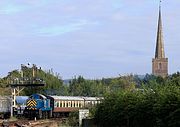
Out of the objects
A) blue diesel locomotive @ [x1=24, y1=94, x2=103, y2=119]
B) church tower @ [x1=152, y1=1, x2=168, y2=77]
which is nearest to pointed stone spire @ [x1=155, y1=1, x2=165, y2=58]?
church tower @ [x1=152, y1=1, x2=168, y2=77]

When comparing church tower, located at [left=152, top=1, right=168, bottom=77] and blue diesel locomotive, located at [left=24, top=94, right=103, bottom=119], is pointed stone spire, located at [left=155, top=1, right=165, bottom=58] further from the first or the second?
blue diesel locomotive, located at [left=24, top=94, right=103, bottom=119]

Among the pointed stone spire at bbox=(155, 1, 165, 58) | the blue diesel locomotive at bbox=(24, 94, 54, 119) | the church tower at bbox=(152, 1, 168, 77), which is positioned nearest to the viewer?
the blue diesel locomotive at bbox=(24, 94, 54, 119)

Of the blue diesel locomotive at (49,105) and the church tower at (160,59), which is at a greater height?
the church tower at (160,59)

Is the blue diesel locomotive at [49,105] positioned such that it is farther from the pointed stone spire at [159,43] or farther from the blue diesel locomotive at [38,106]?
the pointed stone spire at [159,43]

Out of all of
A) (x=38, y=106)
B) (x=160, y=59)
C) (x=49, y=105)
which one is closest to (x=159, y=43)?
(x=160, y=59)

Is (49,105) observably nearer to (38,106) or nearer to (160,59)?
(38,106)

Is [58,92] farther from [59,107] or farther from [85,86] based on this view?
[59,107]

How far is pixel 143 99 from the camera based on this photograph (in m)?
23.5

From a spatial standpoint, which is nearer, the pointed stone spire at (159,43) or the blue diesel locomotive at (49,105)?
the blue diesel locomotive at (49,105)

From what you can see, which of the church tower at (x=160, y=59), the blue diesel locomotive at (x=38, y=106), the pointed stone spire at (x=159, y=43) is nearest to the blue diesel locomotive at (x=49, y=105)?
the blue diesel locomotive at (x=38, y=106)

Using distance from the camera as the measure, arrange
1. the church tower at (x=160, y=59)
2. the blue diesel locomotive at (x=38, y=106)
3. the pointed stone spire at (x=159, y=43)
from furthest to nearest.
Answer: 1. the pointed stone spire at (x=159, y=43)
2. the church tower at (x=160, y=59)
3. the blue diesel locomotive at (x=38, y=106)

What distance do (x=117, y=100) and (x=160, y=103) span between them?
614cm

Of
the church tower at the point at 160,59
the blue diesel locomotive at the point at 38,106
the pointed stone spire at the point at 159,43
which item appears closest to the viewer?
the blue diesel locomotive at the point at 38,106

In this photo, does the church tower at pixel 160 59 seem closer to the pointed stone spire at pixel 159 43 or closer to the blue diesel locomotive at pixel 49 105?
the pointed stone spire at pixel 159 43
